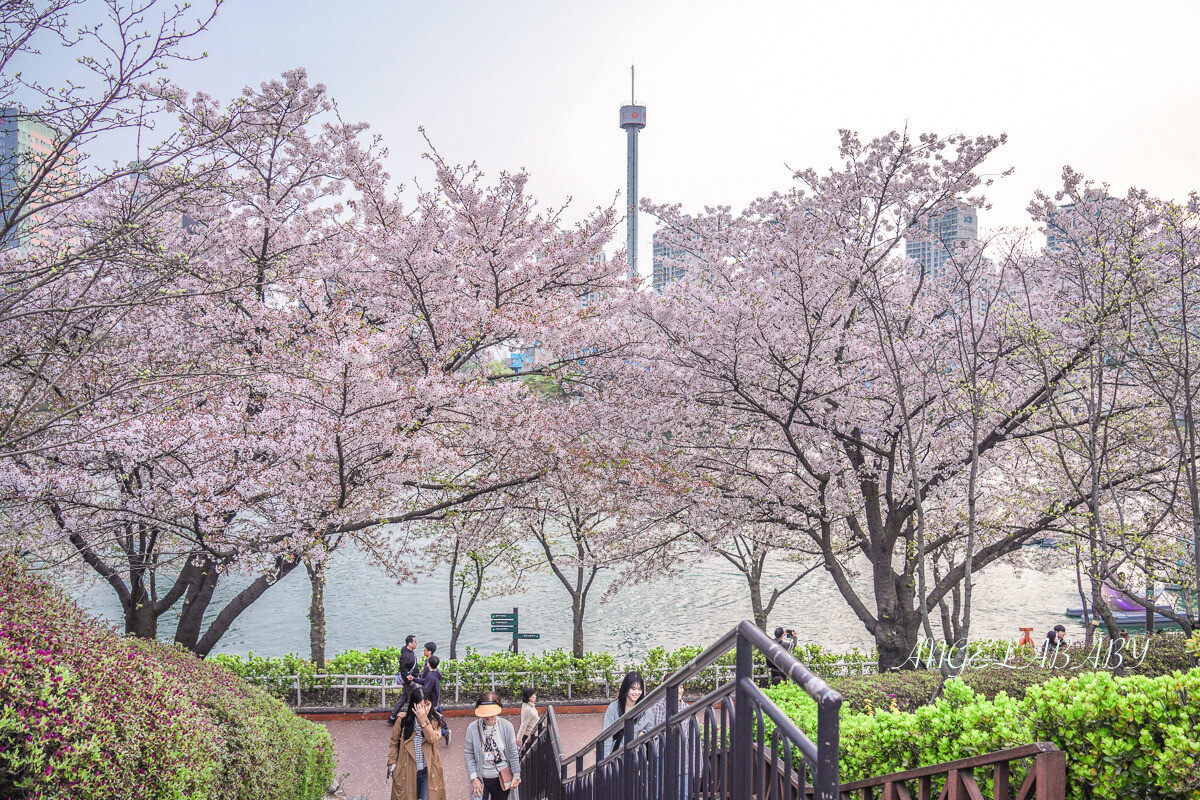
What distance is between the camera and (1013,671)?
9422mm

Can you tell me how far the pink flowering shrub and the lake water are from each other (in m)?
17.2

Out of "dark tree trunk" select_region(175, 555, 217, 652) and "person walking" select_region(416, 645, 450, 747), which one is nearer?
"dark tree trunk" select_region(175, 555, 217, 652)

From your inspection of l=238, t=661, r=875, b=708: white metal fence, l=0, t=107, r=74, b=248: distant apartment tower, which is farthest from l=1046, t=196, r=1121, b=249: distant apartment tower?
l=0, t=107, r=74, b=248: distant apartment tower

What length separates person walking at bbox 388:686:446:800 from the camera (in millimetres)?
7074

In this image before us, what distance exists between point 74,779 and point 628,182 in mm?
107825

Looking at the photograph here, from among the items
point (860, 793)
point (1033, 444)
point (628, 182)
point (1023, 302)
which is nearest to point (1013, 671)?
point (1033, 444)

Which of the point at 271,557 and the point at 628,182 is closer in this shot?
the point at 271,557

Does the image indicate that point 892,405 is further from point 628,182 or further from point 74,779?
point 628,182

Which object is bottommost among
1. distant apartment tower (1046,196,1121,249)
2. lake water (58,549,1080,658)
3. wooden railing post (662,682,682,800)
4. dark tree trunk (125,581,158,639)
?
lake water (58,549,1080,658)

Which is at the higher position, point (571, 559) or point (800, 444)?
point (800, 444)

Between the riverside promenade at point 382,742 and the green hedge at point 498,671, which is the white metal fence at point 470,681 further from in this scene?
the riverside promenade at point 382,742

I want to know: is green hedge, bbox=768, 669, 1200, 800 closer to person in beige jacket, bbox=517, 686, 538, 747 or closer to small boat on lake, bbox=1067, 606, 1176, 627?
person in beige jacket, bbox=517, 686, 538, 747

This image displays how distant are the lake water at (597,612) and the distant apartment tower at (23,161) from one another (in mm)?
17365

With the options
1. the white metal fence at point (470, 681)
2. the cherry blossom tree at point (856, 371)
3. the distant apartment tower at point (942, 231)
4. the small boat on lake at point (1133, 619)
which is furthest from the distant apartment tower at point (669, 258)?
the small boat on lake at point (1133, 619)
